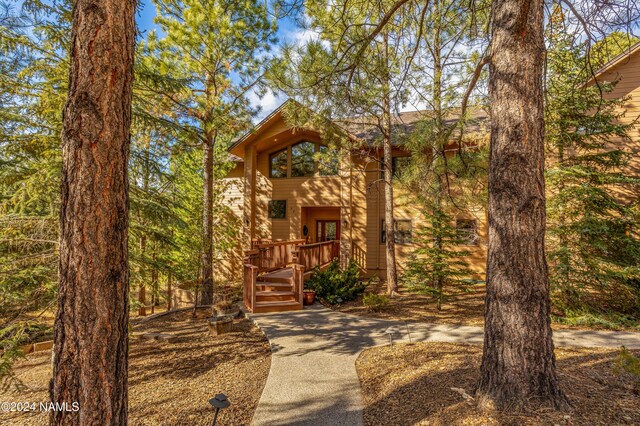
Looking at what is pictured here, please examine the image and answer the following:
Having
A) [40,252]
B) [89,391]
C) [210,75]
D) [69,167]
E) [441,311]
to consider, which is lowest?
[441,311]

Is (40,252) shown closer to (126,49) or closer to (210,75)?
(126,49)

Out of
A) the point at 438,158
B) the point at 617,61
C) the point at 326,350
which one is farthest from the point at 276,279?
the point at 617,61

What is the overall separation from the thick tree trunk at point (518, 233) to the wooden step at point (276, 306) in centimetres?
611

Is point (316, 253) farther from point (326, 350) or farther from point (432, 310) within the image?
point (326, 350)

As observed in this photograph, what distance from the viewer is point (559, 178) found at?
25.1 ft

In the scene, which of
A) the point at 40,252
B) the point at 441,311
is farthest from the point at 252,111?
the point at 441,311

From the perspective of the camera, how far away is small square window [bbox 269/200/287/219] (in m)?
14.4

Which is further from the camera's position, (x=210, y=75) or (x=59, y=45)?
(x=210, y=75)

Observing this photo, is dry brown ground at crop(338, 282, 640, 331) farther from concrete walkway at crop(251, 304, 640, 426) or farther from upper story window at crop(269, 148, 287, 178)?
upper story window at crop(269, 148, 287, 178)

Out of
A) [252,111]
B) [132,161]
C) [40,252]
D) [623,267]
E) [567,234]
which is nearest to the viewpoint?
[40,252]

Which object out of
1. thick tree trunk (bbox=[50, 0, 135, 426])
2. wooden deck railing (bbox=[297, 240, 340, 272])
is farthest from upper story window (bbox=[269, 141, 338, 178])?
thick tree trunk (bbox=[50, 0, 135, 426])

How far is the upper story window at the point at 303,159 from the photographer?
14.1m

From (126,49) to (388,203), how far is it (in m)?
9.00

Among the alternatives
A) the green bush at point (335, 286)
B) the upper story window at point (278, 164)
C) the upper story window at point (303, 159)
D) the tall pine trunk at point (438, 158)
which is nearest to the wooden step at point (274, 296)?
the green bush at point (335, 286)
